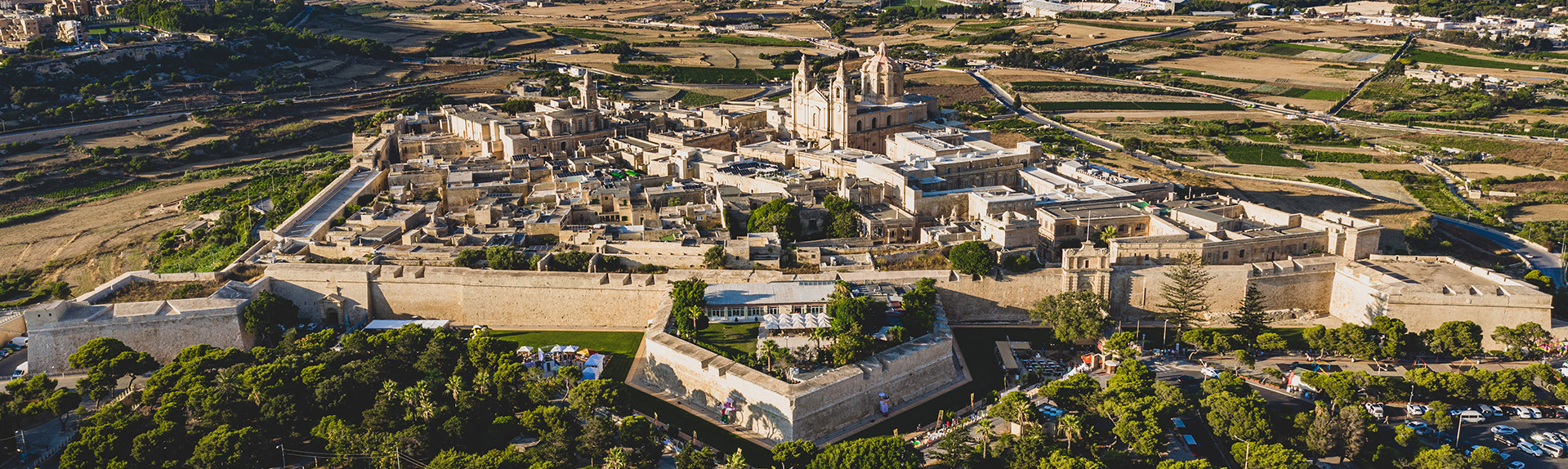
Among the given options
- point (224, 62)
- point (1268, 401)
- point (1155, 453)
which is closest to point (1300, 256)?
point (1268, 401)

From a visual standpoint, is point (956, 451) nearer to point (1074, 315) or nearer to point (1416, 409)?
point (1074, 315)

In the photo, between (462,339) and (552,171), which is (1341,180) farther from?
(462,339)

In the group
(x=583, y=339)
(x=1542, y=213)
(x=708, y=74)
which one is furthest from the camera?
(x=708, y=74)

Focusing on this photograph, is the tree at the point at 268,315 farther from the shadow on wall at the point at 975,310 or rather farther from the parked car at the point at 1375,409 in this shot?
the parked car at the point at 1375,409

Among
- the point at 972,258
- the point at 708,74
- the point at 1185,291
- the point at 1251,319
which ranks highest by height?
the point at 708,74

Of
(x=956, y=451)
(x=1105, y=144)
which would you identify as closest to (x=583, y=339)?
(x=956, y=451)

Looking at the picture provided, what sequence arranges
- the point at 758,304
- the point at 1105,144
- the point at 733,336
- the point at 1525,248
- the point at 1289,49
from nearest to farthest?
the point at 733,336
the point at 758,304
the point at 1525,248
the point at 1105,144
the point at 1289,49
